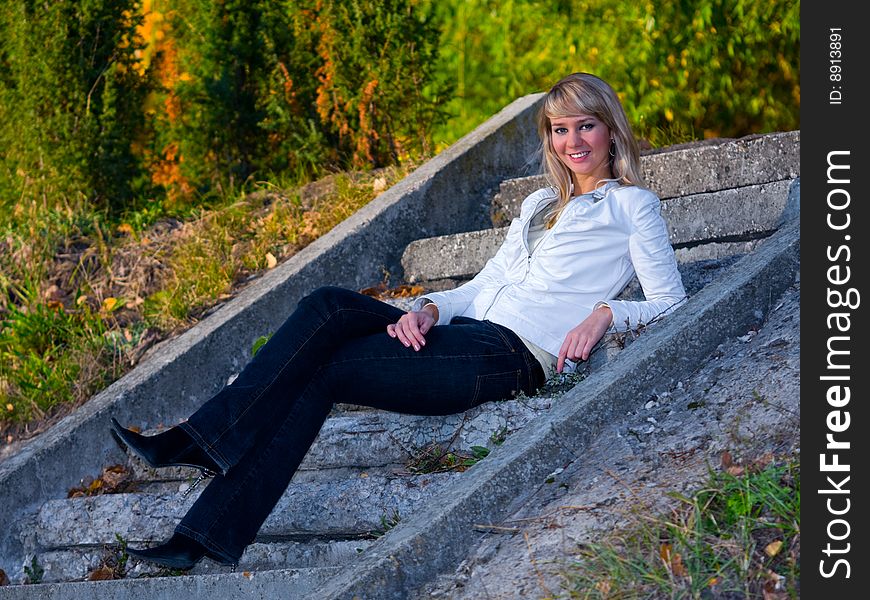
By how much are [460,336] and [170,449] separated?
0.97m

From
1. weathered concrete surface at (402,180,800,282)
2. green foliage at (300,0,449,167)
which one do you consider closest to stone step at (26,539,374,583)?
weathered concrete surface at (402,180,800,282)

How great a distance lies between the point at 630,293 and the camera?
4.25 metres

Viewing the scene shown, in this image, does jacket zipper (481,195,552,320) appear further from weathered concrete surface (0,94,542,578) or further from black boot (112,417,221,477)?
weathered concrete surface (0,94,542,578)

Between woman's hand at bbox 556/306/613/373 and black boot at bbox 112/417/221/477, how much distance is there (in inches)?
43.0

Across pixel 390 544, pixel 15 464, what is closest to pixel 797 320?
pixel 390 544

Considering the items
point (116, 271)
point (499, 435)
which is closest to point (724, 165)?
point (499, 435)

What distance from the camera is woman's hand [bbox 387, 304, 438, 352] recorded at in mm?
3453

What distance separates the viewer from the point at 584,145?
373 cm

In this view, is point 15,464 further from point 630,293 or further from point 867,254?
point 867,254

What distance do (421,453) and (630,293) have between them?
45.2 inches

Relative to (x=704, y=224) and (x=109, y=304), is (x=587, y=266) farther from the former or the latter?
(x=109, y=304)

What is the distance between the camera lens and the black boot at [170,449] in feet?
10.4

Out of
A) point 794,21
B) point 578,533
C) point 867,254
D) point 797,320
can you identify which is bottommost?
point 578,533

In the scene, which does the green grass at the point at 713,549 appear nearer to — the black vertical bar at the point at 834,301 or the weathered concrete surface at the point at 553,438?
the black vertical bar at the point at 834,301
